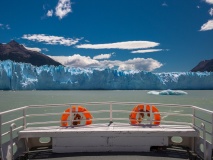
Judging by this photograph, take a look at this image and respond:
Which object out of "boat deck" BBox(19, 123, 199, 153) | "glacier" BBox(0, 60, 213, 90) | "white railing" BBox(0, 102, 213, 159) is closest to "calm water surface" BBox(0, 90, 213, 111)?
"glacier" BBox(0, 60, 213, 90)

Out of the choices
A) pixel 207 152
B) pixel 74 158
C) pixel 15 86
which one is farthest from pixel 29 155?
pixel 15 86

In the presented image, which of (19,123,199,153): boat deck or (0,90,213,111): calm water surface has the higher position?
(19,123,199,153): boat deck

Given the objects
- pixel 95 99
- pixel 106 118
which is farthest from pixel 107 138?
pixel 95 99

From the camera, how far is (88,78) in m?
61.8

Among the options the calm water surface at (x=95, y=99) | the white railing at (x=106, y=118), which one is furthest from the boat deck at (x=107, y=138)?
the calm water surface at (x=95, y=99)

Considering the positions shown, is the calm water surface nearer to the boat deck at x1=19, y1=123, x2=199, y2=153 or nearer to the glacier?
the glacier

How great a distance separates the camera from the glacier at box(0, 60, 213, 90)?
60875 millimetres

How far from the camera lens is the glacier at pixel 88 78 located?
2397 inches

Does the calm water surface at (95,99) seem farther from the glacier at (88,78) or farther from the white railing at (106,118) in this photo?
the white railing at (106,118)

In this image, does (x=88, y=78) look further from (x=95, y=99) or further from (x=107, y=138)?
(x=107, y=138)

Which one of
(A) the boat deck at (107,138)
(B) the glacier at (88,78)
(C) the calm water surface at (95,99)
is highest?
(B) the glacier at (88,78)

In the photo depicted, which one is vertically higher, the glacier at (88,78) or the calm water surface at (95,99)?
the glacier at (88,78)

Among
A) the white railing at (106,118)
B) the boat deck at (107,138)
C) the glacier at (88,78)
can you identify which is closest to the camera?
the white railing at (106,118)

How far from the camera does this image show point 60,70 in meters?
62.5
